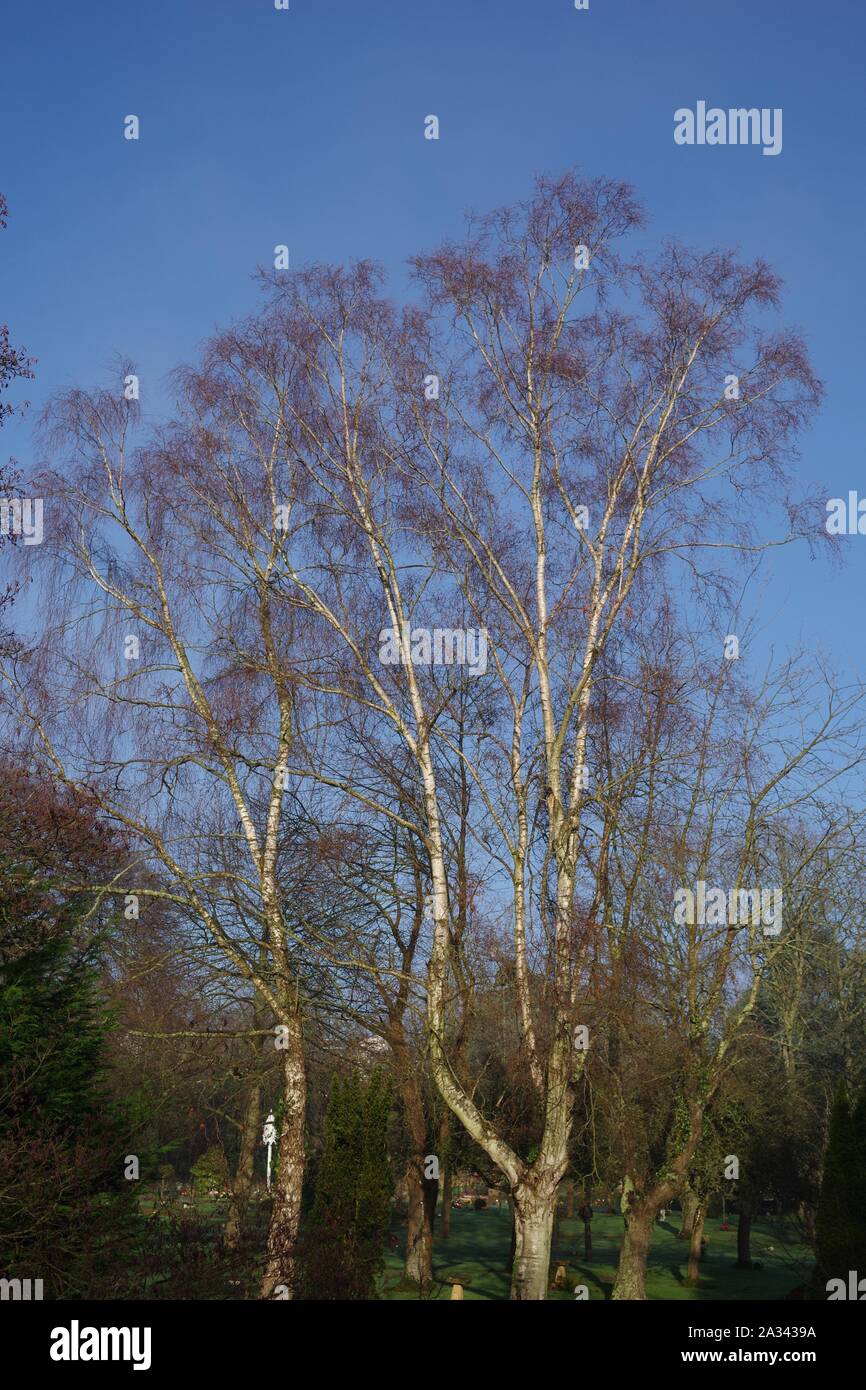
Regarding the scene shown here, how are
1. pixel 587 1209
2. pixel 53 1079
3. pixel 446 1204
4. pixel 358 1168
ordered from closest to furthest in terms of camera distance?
pixel 53 1079
pixel 358 1168
pixel 587 1209
pixel 446 1204

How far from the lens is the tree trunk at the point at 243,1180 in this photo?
966 cm

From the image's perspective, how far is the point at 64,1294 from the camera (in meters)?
9.62

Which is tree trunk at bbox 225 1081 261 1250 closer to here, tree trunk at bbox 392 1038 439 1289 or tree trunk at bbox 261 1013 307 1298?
tree trunk at bbox 261 1013 307 1298

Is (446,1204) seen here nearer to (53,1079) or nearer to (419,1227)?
(419,1227)

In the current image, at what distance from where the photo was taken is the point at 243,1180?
15422mm

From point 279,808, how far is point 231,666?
1798 mm

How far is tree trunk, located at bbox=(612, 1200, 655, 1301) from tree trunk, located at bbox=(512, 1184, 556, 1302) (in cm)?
638

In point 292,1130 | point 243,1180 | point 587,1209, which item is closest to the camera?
point 292,1130

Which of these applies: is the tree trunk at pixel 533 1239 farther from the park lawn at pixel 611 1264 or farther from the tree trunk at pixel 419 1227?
the tree trunk at pixel 419 1227

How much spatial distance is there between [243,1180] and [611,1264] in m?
18.0

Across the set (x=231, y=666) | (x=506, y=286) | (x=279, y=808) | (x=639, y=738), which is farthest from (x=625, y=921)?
(x=506, y=286)

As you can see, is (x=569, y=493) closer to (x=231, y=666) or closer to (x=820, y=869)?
(x=231, y=666)

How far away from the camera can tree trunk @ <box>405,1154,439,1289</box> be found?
22719mm

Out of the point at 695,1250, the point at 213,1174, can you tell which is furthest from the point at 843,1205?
the point at 695,1250
